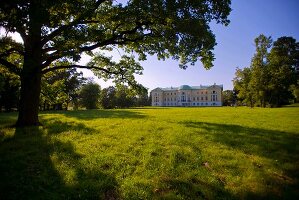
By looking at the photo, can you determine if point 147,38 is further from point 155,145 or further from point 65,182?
point 65,182

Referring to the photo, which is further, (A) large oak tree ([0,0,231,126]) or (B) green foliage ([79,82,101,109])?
(B) green foliage ([79,82,101,109])

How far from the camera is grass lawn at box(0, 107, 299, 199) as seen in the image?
770 centimetres

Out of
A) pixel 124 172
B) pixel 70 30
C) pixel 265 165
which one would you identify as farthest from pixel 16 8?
pixel 265 165

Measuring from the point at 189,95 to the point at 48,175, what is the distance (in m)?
169

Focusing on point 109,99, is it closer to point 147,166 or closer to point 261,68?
point 261,68

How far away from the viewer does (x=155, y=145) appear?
12.0 m

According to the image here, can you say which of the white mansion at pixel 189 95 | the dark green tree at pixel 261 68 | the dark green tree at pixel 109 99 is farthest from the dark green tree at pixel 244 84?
the white mansion at pixel 189 95

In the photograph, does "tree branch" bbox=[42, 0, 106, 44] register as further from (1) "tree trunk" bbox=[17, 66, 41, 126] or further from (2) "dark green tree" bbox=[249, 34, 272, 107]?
(2) "dark green tree" bbox=[249, 34, 272, 107]

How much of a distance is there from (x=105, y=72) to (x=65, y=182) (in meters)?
13.1

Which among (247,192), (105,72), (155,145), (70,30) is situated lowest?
(247,192)

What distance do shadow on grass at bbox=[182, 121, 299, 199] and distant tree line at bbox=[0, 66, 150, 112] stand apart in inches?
335

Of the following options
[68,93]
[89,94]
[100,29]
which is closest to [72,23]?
[100,29]

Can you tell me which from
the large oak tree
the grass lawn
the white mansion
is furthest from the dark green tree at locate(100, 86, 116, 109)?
the grass lawn

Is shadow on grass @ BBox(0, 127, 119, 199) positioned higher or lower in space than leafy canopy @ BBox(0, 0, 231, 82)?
lower
